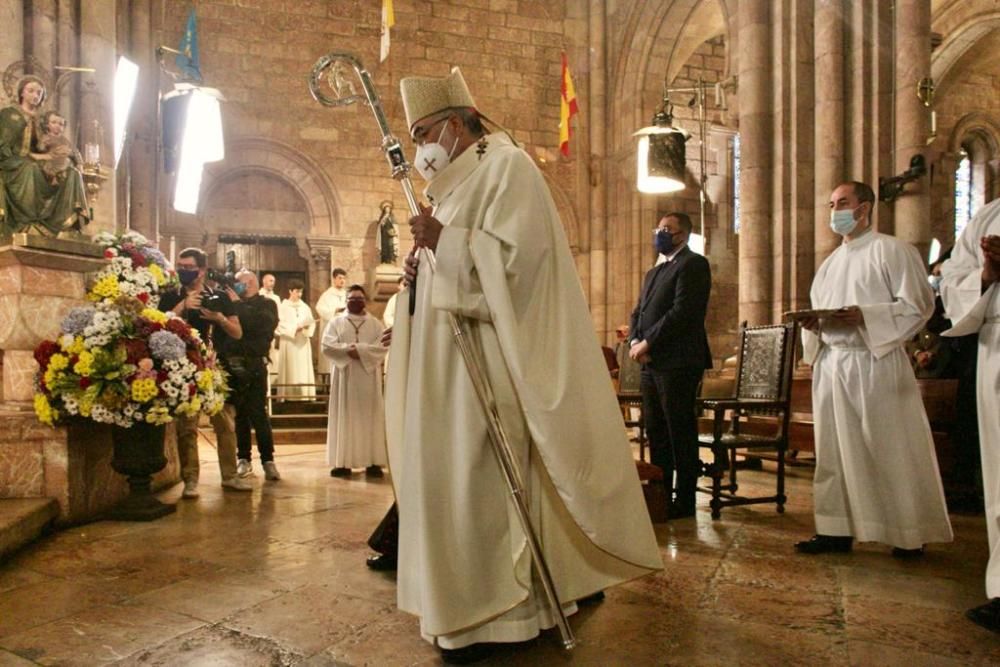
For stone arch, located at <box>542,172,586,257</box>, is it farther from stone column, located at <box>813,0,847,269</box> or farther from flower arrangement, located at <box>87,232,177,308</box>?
flower arrangement, located at <box>87,232,177,308</box>

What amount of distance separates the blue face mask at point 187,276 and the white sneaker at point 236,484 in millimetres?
1441

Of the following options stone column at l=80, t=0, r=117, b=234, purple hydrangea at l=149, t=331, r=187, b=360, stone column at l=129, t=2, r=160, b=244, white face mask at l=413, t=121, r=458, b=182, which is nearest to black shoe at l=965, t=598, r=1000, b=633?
white face mask at l=413, t=121, r=458, b=182

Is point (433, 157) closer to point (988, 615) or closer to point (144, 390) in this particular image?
point (988, 615)

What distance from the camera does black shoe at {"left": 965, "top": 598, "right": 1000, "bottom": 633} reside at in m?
2.46

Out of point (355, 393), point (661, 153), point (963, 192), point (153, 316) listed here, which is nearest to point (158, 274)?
point (153, 316)

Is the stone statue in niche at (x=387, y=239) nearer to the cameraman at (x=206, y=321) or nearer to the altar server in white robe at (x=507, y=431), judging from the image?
the cameraman at (x=206, y=321)

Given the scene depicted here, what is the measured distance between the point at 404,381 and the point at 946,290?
211 centimetres

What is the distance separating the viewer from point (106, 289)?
4547 millimetres

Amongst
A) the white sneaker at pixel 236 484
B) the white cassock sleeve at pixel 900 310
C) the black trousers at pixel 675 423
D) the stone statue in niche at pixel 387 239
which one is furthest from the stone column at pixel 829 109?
the stone statue in niche at pixel 387 239

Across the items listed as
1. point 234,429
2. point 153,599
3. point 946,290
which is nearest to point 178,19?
point 234,429

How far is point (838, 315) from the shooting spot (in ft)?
11.4

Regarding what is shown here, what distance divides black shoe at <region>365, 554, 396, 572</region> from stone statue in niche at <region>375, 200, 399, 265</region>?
1015 centimetres

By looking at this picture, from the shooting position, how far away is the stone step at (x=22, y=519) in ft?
11.1

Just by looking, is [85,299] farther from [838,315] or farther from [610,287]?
[610,287]
